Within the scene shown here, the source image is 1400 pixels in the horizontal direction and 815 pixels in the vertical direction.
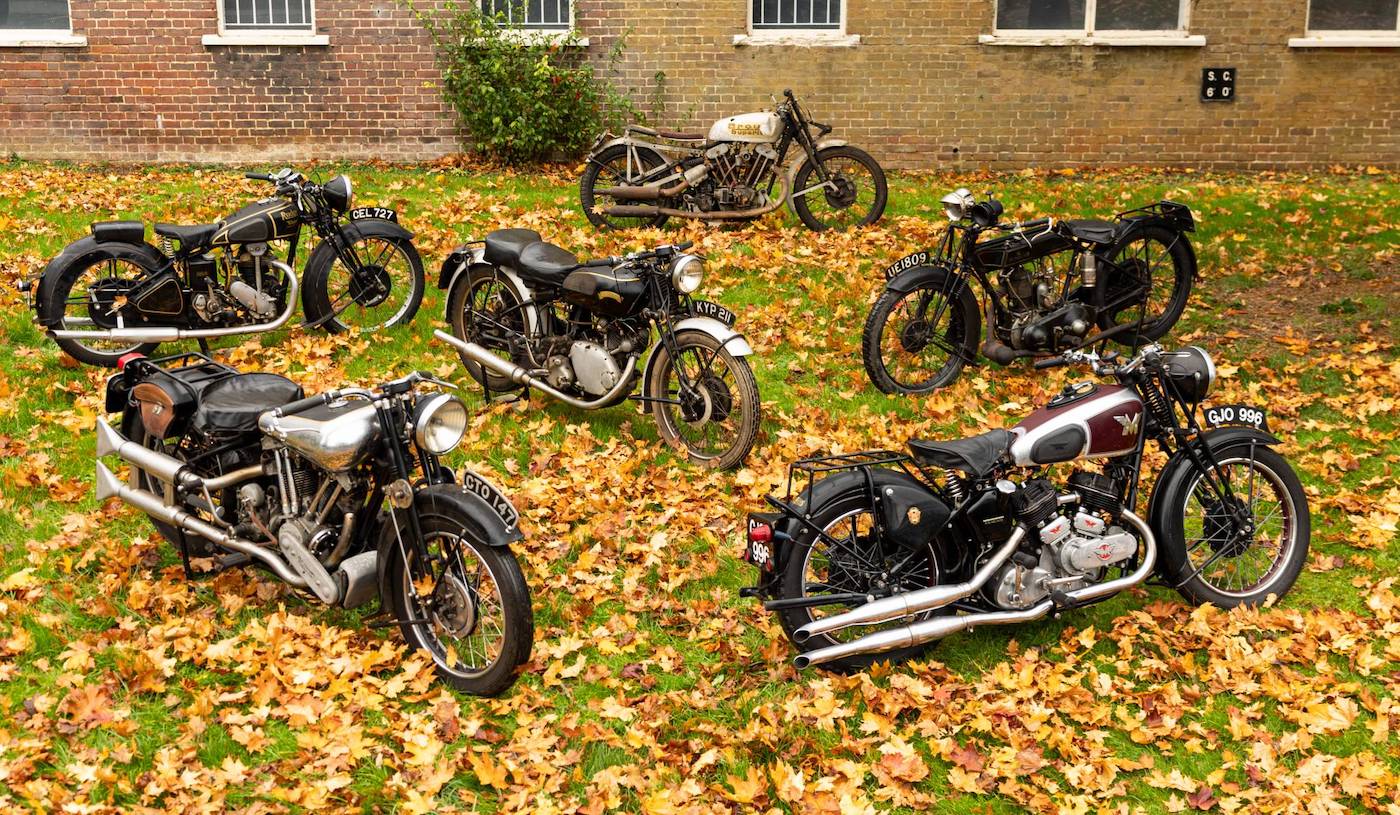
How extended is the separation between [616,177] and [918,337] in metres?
4.67

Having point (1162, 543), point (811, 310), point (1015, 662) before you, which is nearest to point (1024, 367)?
point (811, 310)

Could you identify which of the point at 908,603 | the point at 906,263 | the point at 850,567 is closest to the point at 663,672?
the point at 850,567

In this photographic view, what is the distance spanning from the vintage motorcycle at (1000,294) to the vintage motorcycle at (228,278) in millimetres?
3358

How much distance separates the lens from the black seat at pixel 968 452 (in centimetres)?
489

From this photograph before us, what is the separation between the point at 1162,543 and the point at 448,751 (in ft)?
9.83

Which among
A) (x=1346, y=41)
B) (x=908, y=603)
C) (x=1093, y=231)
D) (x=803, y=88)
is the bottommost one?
(x=908, y=603)

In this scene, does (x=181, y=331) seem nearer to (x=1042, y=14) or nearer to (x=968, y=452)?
(x=968, y=452)

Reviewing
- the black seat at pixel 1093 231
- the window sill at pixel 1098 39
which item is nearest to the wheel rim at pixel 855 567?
the black seat at pixel 1093 231

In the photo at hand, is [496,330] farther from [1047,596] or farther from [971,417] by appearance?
[1047,596]

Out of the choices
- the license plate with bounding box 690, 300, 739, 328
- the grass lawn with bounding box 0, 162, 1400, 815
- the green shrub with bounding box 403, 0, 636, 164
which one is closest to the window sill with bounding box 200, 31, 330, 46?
the green shrub with bounding box 403, 0, 636, 164

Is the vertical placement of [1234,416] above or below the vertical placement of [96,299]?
below

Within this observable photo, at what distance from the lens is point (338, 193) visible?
27.7 ft

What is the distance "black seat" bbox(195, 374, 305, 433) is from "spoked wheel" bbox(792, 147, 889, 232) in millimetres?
6495

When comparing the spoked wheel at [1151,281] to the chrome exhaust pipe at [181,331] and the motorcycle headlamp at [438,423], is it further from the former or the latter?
the chrome exhaust pipe at [181,331]
